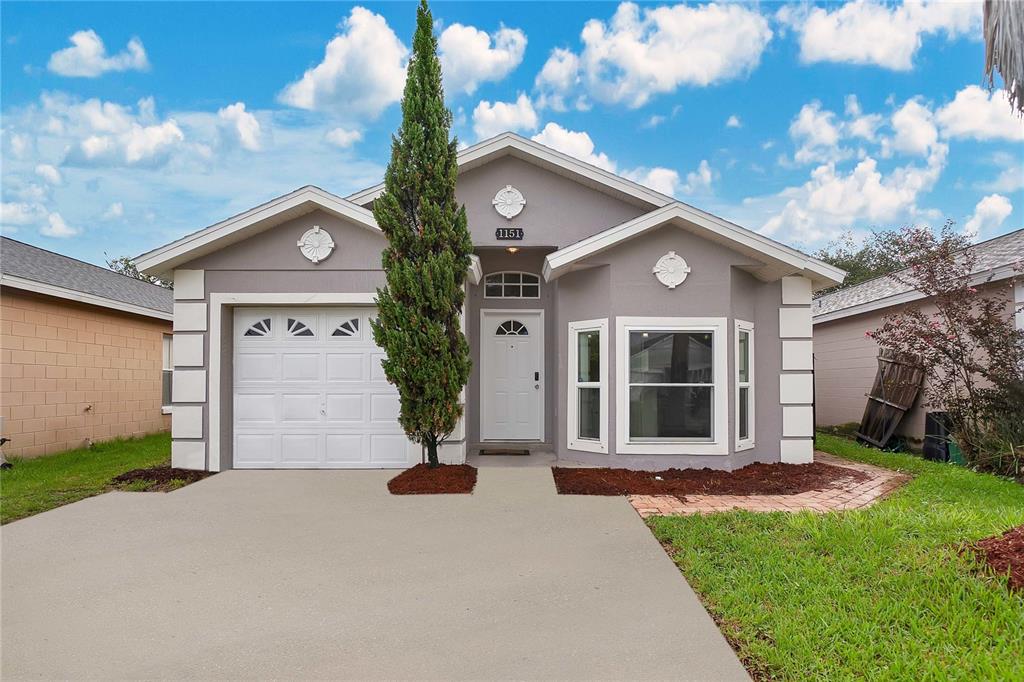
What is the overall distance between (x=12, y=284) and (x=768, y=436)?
1135 centimetres

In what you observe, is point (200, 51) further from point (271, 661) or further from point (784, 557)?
point (784, 557)

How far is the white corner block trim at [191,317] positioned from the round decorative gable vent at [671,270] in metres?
6.26

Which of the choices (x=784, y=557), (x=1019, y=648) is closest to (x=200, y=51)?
(x=784, y=557)

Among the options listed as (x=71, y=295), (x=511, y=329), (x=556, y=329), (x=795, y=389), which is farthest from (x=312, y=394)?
(x=795, y=389)

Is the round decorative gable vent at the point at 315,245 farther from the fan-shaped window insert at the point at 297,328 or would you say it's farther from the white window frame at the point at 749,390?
the white window frame at the point at 749,390

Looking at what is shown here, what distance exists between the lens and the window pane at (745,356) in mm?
7712

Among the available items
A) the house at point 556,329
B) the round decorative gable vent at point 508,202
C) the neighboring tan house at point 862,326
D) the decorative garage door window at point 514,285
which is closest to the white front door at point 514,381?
the decorative garage door window at point 514,285

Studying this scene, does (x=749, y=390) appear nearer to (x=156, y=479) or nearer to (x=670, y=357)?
(x=670, y=357)

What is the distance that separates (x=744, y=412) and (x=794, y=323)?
1.51m

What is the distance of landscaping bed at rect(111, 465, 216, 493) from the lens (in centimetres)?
680

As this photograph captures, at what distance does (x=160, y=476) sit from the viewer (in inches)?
286

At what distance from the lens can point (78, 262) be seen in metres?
12.1

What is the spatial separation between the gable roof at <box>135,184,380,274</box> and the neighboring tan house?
8.93 m

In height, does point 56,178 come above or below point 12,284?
above
